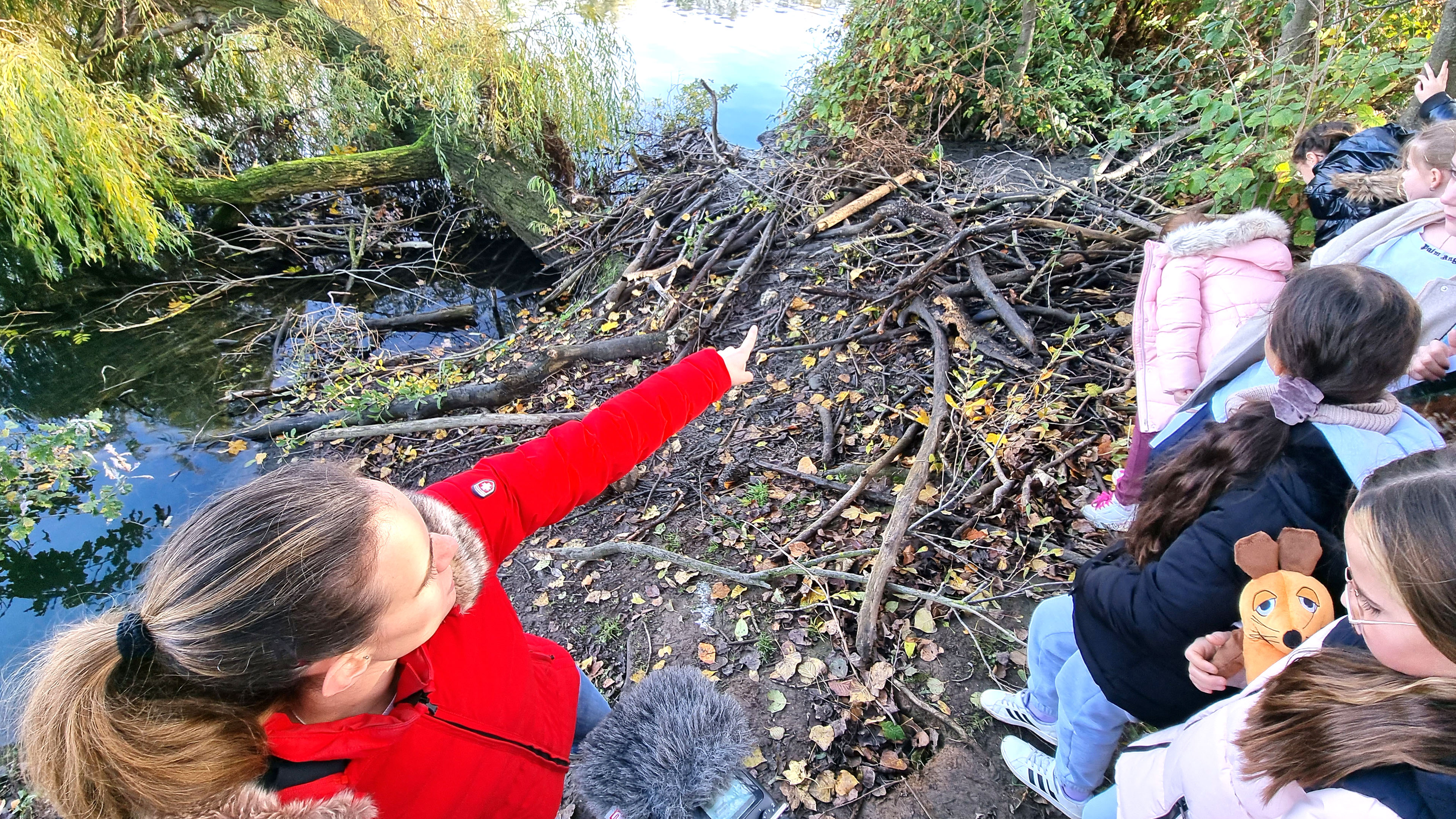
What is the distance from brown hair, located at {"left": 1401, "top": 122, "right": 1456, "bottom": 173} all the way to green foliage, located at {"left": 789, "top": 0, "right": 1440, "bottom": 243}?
1510 millimetres

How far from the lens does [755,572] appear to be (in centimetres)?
320

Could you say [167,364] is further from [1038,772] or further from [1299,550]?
[1299,550]

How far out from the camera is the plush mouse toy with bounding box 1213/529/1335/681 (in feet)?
4.26

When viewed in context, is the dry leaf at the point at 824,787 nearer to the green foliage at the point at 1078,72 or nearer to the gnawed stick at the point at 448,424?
the gnawed stick at the point at 448,424

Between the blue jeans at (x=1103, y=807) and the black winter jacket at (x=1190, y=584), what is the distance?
0.26m

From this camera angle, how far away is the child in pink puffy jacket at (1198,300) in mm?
2375

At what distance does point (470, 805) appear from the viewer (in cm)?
143

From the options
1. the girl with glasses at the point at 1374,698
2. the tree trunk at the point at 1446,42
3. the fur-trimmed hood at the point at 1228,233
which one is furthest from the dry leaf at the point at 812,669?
the tree trunk at the point at 1446,42

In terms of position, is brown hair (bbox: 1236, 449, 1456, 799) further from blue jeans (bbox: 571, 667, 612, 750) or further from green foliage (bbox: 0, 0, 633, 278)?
green foliage (bbox: 0, 0, 633, 278)

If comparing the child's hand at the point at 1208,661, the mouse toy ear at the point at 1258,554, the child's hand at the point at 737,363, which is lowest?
the child's hand at the point at 1208,661

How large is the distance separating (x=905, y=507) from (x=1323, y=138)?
8.60ft

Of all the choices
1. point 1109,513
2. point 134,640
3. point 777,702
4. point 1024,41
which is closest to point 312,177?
point 1024,41

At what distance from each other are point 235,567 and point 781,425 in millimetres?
3346

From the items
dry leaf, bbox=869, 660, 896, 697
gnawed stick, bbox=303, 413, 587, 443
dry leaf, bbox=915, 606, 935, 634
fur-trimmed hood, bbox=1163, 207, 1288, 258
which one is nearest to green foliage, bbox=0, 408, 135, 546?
gnawed stick, bbox=303, 413, 587, 443
